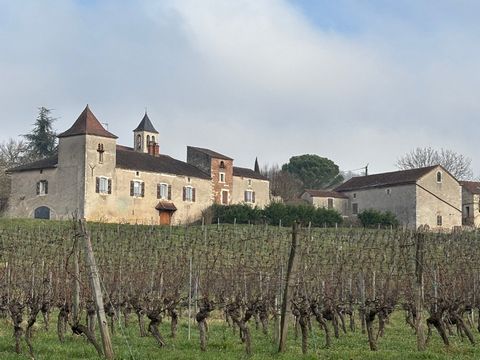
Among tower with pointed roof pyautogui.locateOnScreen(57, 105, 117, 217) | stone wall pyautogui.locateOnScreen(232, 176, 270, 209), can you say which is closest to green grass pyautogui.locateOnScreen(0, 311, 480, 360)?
tower with pointed roof pyautogui.locateOnScreen(57, 105, 117, 217)

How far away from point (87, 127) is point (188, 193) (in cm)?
890

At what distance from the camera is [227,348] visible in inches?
496

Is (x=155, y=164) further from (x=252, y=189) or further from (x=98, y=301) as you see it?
(x=98, y=301)

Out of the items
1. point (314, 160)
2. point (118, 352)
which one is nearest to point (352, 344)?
point (118, 352)

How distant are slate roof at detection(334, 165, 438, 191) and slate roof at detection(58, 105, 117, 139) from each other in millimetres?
20970

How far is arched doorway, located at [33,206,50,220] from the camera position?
4672 cm

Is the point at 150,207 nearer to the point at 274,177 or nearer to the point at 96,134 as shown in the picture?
the point at 96,134

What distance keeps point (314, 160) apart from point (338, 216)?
3071 centimetres

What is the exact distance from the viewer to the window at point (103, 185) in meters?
46.2

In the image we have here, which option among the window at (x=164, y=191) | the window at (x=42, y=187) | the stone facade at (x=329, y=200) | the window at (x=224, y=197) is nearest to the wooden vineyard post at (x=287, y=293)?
the window at (x=42, y=187)

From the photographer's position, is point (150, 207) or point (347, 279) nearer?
point (347, 279)

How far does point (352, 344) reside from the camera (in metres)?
13.9

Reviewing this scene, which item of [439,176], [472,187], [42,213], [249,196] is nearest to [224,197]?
[249,196]

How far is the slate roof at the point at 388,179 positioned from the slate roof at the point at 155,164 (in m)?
12.7
